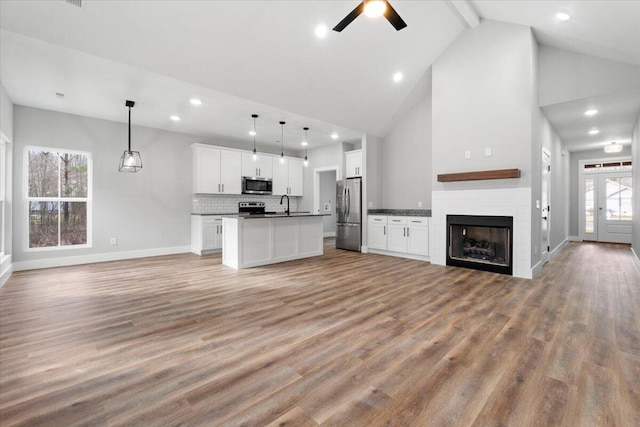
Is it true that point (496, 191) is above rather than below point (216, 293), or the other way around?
above

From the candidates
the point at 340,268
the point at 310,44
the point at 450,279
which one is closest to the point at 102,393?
the point at 340,268

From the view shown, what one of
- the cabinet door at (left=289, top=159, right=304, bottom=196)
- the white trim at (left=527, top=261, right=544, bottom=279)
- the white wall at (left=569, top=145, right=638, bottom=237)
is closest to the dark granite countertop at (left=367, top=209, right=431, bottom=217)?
the white trim at (left=527, top=261, right=544, bottom=279)

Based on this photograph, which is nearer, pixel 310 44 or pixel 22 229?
pixel 310 44

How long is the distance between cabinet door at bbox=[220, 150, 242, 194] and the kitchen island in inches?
80.0

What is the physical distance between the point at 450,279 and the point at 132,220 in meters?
6.11

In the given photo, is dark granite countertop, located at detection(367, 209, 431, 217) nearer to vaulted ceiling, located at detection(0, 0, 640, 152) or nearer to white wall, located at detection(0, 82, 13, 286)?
vaulted ceiling, located at detection(0, 0, 640, 152)

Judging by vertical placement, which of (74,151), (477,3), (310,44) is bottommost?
(74,151)

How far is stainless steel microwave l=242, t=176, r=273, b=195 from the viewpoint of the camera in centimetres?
766

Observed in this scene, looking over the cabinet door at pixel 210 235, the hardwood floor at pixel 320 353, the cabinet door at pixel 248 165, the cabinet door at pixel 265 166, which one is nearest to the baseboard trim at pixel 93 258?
the cabinet door at pixel 210 235

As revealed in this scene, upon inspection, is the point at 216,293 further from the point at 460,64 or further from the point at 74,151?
the point at 460,64

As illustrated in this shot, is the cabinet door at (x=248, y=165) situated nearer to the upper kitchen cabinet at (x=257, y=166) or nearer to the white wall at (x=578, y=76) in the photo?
the upper kitchen cabinet at (x=257, y=166)

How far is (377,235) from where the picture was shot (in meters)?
6.74

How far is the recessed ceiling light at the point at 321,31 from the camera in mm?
4094

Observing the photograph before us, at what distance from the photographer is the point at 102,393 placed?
1.75 metres
